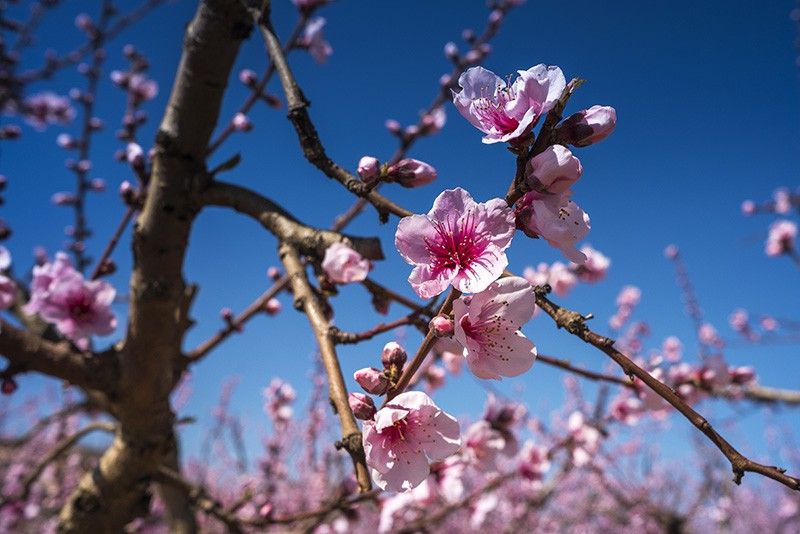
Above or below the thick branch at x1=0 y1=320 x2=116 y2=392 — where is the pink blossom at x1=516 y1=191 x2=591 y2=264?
below

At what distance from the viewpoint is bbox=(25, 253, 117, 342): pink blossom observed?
177 centimetres

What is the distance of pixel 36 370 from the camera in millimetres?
1655

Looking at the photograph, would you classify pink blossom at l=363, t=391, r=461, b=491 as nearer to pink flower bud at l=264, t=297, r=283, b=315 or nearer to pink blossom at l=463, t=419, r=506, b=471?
pink blossom at l=463, t=419, r=506, b=471

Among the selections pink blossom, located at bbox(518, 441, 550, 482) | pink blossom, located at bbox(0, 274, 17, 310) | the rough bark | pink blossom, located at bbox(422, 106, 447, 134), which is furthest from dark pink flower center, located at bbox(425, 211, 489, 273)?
pink blossom, located at bbox(518, 441, 550, 482)

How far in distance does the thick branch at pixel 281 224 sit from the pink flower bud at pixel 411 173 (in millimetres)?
202

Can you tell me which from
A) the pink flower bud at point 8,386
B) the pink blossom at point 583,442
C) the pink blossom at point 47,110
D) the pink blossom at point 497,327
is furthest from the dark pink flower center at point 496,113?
the pink blossom at point 47,110

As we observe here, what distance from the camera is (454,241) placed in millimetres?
887

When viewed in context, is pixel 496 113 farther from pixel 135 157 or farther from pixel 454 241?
pixel 135 157

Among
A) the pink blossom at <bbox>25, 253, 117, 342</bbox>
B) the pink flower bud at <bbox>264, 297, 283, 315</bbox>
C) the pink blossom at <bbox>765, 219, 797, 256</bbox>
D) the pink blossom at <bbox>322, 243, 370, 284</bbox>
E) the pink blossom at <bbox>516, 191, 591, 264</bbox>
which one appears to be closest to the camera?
the pink blossom at <bbox>516, 191, 591, 264</bbox>

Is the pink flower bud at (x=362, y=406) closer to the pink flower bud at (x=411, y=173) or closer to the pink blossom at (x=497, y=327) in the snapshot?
the pink blossom at (x=497, y=327)

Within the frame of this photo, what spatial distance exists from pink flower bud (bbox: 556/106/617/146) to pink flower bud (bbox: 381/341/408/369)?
1.40 feet

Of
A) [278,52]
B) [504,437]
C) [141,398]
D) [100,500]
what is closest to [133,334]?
[141,398]

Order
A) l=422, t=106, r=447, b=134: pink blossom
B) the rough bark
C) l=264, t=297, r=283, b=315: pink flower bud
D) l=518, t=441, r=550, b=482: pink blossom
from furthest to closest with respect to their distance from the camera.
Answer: l=518, t=441, r=550, b=482: pink blossom → l=422, t=106, r=447, b=134: pink blossom → l=264, t=297, r=283, b=315: pink flower bud → the rough bark

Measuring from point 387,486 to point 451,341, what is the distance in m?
0.26
